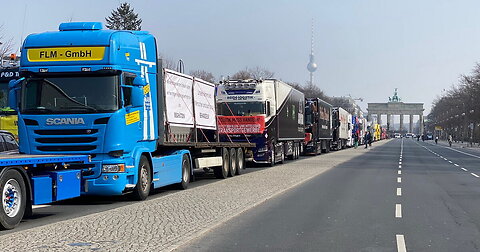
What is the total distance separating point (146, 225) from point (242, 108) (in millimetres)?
16951

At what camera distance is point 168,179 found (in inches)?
625

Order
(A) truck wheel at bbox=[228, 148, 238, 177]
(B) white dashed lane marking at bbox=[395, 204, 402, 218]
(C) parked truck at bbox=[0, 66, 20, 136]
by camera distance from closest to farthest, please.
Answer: (B) white dashed lane marking at bbox=[395, 204, 402, 218], (C) parked truck at bbox=[0, 66, 20, 136], (A) truck wheel at bbox=[228, 148, 238, 177]

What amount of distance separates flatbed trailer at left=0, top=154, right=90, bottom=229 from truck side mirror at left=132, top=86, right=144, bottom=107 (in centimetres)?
213

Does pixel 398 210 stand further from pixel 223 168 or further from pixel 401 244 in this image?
pixel 223 168

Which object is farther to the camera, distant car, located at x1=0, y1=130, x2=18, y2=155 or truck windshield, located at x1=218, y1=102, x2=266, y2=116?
truck windshield, located at x1=218, y1=102, x2=266, y2=116

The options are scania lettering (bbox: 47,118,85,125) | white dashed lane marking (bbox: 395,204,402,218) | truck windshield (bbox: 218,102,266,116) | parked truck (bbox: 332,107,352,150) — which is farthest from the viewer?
parked truck (bbox: 332,107,352,150)

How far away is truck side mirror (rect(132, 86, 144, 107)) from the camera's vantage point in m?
13.5

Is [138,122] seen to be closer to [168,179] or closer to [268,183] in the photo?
[168,179]

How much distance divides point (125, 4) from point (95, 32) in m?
68.0

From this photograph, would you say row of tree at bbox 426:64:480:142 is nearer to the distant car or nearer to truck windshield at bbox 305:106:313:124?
truck windshield at bbox 305:106:313:124

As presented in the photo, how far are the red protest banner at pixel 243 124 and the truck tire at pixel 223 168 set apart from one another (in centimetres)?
463

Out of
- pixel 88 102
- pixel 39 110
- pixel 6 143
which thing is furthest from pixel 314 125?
pixel 39 110

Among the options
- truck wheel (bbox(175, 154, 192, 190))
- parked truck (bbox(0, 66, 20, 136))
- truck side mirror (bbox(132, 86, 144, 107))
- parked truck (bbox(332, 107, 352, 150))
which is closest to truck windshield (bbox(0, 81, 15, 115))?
parked truck (bbox(0, 66, 20, 136))

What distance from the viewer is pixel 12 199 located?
997 centimetres
